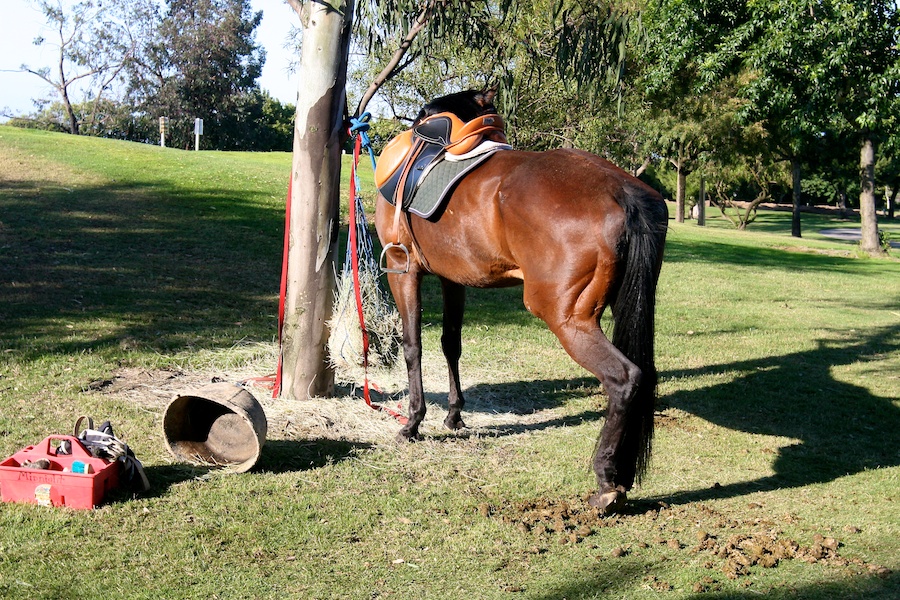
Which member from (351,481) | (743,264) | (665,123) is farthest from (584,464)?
(665,123)

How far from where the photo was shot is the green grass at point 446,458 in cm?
387

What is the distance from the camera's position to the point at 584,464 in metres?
5.65

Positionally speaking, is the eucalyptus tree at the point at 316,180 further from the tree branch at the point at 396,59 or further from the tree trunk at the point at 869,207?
the tree trunk at the point at 869,207

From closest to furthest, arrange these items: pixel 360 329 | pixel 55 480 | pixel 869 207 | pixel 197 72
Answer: pixel 55 480, pixel 360 329, pixel 869 207, pixel 197 72

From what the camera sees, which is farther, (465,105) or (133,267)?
(133,267)

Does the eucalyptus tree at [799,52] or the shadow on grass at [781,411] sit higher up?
the eucalyptus tree at [799,52]

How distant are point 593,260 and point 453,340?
2.10 m

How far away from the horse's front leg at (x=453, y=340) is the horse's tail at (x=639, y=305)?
188 cm

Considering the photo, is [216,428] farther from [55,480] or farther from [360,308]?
[360,308]

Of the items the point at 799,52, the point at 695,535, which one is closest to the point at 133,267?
the point at 695,535

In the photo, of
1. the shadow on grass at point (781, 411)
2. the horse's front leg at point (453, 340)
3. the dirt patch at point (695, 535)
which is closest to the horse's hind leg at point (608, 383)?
the dirt patch at point (695, 535)

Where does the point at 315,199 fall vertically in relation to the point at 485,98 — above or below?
below

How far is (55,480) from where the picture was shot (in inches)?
171

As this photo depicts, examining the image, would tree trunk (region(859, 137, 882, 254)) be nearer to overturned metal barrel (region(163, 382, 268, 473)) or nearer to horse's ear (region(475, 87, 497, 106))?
horse's ear (region(475, 87, 497, 106))
